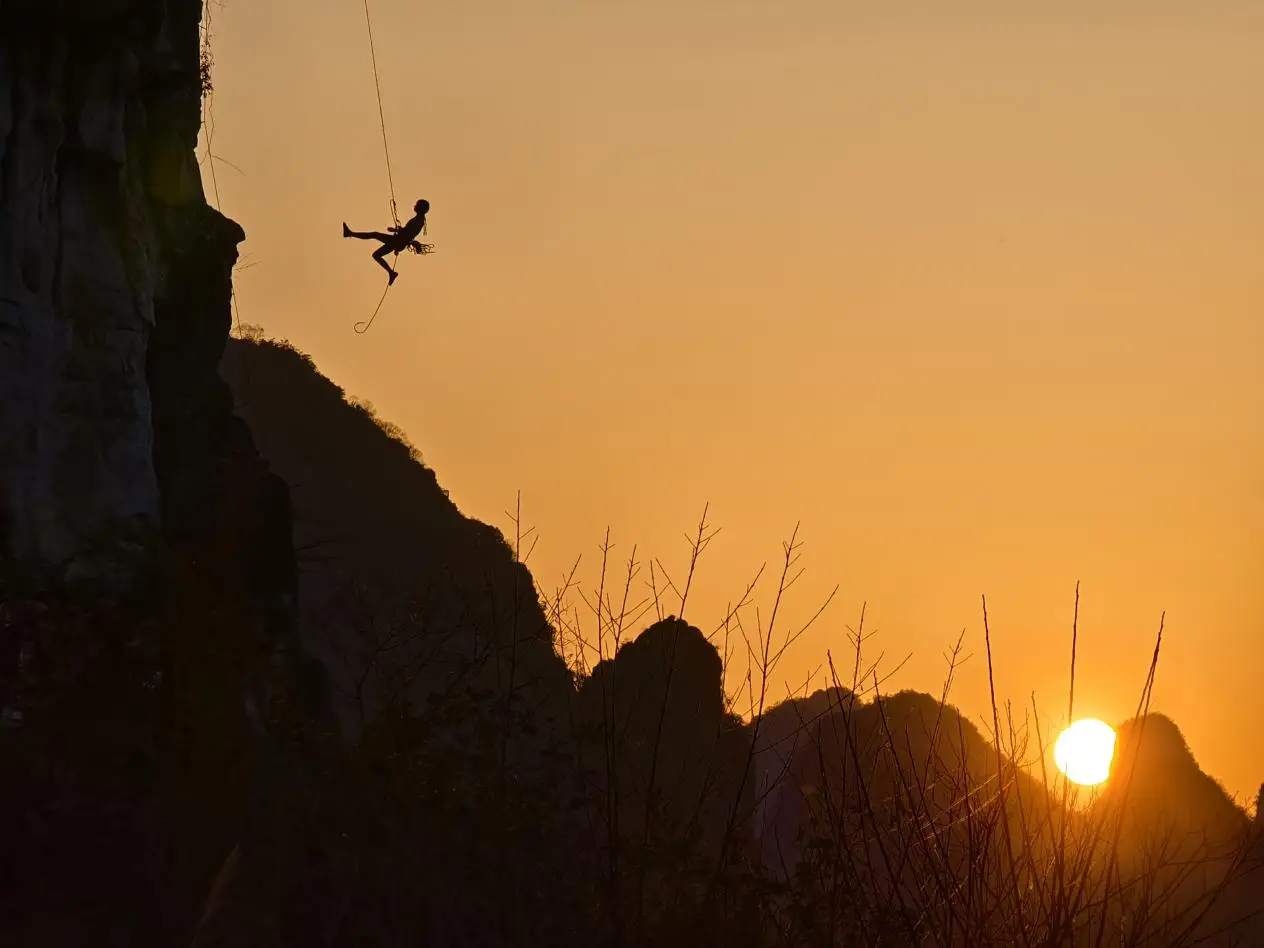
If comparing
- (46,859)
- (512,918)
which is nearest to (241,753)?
(46,859)

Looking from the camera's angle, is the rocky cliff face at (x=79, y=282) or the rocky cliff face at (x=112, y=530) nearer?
the rocky cliff face at (x=112, y=530)

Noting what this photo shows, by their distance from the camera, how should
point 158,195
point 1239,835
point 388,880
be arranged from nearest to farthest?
point 1239,835, point 388,880, point 158,195

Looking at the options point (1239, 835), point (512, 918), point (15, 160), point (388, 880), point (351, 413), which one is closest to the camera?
point (1239, 835)

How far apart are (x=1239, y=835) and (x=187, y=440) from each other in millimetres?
16531

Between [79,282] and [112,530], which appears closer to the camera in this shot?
[112,530]

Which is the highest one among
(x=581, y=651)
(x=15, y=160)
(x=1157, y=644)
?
(x=15, y=160)

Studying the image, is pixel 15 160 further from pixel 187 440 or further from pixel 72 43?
pixel 187 440

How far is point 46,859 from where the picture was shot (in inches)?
494

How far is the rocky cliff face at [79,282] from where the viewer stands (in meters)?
15.4

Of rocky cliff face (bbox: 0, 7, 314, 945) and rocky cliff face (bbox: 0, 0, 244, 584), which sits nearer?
rocky cliff face (bbox: 0, 7, 314, 945)

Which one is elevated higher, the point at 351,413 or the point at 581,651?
the point at 351,413

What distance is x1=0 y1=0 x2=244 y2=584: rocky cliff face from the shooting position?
15.4m

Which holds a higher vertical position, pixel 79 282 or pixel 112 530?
pixel 79 282

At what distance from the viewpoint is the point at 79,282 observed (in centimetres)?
1656
